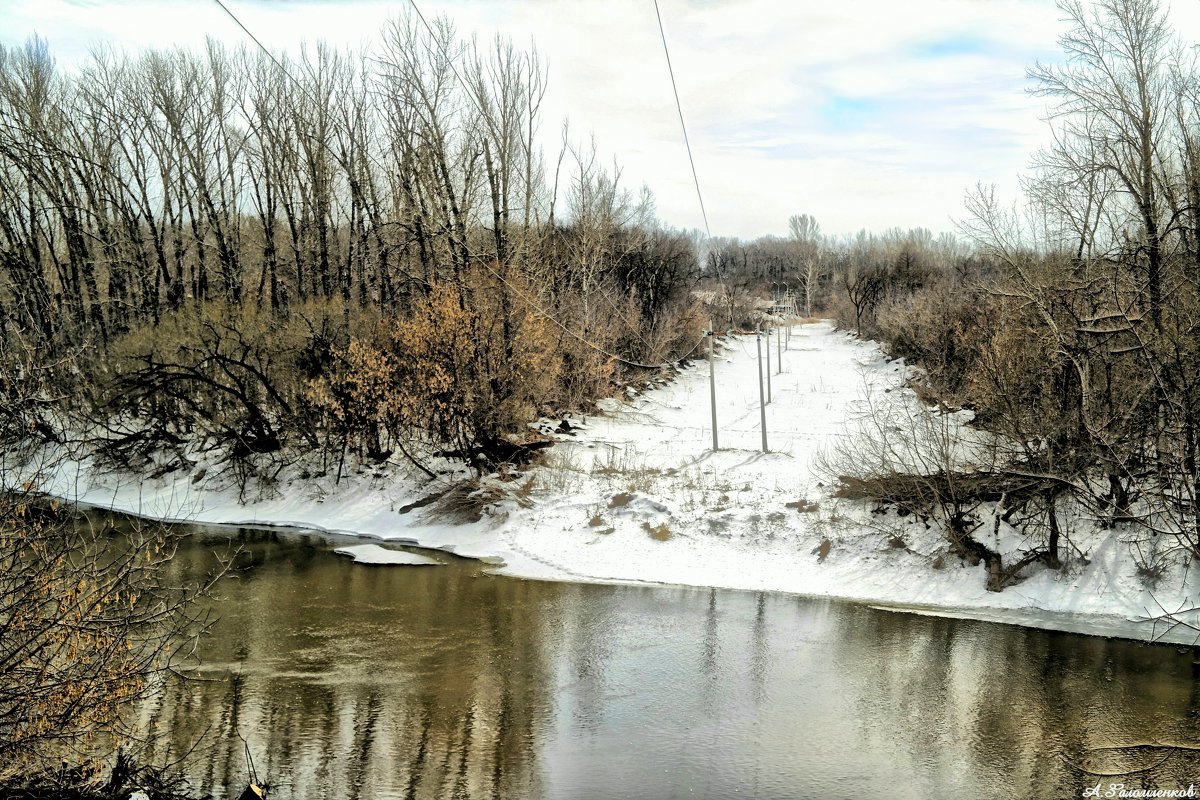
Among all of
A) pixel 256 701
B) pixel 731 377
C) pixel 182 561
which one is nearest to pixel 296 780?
pixel 256 701

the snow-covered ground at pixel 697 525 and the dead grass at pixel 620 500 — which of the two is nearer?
the snow-covered ground at pixel 697 525

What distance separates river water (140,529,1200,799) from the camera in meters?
8.13

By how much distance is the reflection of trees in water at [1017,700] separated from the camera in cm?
834

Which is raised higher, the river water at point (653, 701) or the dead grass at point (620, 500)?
the dead grass at point (620, 500)

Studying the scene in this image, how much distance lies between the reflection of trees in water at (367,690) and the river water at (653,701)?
3 cm

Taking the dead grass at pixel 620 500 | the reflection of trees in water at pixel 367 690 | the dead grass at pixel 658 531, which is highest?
the dead grass at pixel 620 500

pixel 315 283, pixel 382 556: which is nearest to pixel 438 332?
pixel 382 556

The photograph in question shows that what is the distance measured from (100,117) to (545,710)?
3151 cm

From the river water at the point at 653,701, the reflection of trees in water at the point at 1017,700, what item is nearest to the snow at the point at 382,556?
the river water at the point at 653,701

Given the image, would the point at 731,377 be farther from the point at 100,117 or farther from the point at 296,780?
the point at 296,780

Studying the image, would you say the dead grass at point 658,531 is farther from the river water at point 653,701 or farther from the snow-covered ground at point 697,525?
the river water at point 653,701

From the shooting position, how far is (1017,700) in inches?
392

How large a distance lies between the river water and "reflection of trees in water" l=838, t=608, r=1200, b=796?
3cm

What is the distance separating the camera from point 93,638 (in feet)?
21.7
